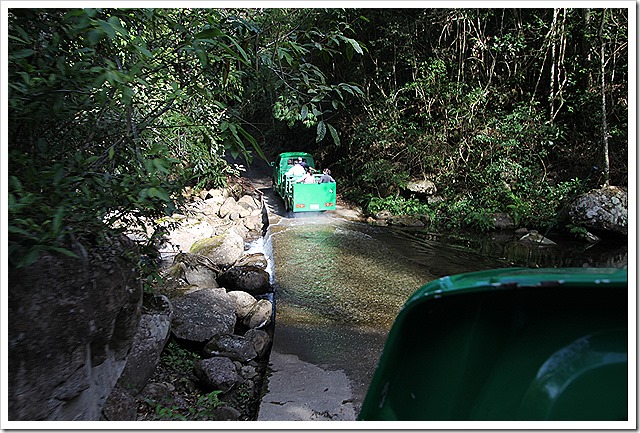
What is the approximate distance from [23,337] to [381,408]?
142 cm

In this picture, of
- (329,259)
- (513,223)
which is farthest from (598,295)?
(513,223)

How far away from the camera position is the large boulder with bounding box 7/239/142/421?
174cm

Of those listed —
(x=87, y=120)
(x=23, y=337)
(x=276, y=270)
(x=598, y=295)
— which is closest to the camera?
(x=598, y=295)

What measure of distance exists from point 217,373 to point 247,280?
1980mm

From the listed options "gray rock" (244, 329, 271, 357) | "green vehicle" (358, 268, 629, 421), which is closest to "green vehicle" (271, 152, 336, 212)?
"gray rock" (244, 329, 271, 357)

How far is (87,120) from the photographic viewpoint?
215 cm

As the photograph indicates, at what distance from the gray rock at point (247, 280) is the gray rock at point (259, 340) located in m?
1.15

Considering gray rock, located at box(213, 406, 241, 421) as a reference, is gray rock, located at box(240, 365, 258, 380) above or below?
below

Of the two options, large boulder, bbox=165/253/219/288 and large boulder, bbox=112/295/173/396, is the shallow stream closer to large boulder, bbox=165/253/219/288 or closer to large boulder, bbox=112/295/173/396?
large boulder, bbox=165/253/219/288

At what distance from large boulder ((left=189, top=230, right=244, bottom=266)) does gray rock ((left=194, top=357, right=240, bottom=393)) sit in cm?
259

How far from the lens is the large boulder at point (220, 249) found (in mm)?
6289

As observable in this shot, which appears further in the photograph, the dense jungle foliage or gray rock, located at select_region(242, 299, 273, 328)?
gray rock, located at select_region(242, 299, 273, 328)

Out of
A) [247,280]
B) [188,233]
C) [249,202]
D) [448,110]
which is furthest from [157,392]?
[448,110]

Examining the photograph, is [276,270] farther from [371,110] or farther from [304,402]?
[371,110]
